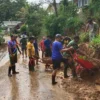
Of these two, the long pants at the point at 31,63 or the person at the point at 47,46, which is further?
the person at the point at 47,46

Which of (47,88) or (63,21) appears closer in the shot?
(47,88)

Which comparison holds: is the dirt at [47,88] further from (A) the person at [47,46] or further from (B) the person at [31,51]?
(A) the person at [47,46]

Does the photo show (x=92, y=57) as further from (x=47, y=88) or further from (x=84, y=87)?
(x=47, y=88)

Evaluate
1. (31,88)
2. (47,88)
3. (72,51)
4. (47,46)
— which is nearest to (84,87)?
(47,88)

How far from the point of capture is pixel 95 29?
1609 centimetres

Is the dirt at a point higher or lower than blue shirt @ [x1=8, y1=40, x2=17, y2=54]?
lower

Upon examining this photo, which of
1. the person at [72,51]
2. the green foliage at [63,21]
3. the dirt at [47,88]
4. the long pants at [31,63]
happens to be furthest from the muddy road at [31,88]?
the green foliage at [63,21]

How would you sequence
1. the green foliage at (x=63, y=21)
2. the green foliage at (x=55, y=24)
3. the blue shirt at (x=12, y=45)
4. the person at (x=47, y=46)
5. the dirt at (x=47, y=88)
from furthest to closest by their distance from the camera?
the green foliage at (x=55, y=24) → the green foliage at (x=63, y=21) → the person at (x=47, y=46) → the blue shirt at (x=12, y=45) → the dirt at (x=47, y=88)

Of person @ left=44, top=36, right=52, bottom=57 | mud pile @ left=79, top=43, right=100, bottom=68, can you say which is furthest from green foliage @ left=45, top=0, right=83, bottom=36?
mud pile @ left=79, top=43, right=100, bottom=68

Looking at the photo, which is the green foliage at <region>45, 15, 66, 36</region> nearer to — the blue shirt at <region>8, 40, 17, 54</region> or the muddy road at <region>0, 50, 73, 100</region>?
the muddy road at <region>0, 50, 73, 100</region>

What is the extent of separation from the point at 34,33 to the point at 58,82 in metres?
28.9

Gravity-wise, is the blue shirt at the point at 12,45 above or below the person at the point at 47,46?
above

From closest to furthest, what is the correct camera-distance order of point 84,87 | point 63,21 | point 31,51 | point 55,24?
1. point 84,87
2. point 31,51
3. point 63,21
4. point 55,24

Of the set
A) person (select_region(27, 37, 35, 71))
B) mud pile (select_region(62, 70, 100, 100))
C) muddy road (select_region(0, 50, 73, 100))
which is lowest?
muddy road (select_region(0, 50, 73, 100))
